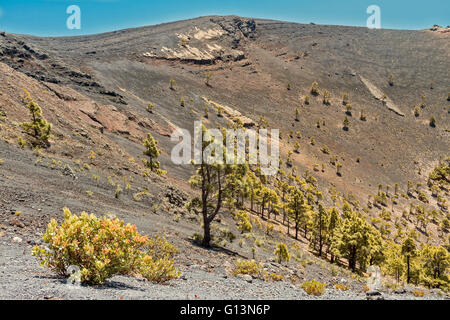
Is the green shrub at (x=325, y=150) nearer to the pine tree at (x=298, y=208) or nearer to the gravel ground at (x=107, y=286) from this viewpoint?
the pine tree at (x=298, y=208)

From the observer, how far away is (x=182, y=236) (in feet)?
62.1

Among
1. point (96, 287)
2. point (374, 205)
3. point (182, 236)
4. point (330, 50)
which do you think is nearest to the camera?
point (96, 287)

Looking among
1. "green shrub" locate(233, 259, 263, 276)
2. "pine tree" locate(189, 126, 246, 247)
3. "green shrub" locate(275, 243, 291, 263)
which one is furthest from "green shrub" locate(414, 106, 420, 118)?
"green shrub" locate(233, 259, 263, 276)

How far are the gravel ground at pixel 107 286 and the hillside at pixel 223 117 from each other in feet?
0.77

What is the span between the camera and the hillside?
1988cm

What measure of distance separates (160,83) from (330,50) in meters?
113

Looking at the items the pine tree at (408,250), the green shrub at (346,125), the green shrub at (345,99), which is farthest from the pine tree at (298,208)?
the green shrub at (345,99)

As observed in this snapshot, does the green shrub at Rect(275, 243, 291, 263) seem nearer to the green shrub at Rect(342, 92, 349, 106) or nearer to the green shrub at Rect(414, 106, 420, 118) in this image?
the green shrub at Rect(342, 92, 349, 106)

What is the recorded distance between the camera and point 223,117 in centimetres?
9562

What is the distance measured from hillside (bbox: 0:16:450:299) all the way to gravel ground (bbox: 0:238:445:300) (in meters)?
0.24

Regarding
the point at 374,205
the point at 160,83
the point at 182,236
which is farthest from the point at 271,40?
the point at 182,236

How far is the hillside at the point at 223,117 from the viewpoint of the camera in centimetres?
1988

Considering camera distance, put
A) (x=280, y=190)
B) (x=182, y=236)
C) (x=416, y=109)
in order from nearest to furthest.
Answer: (x=182, y=236) < (x=280, y=190) < (x=416, y=109)

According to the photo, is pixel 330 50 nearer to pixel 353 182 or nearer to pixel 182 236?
pixel 353 182
